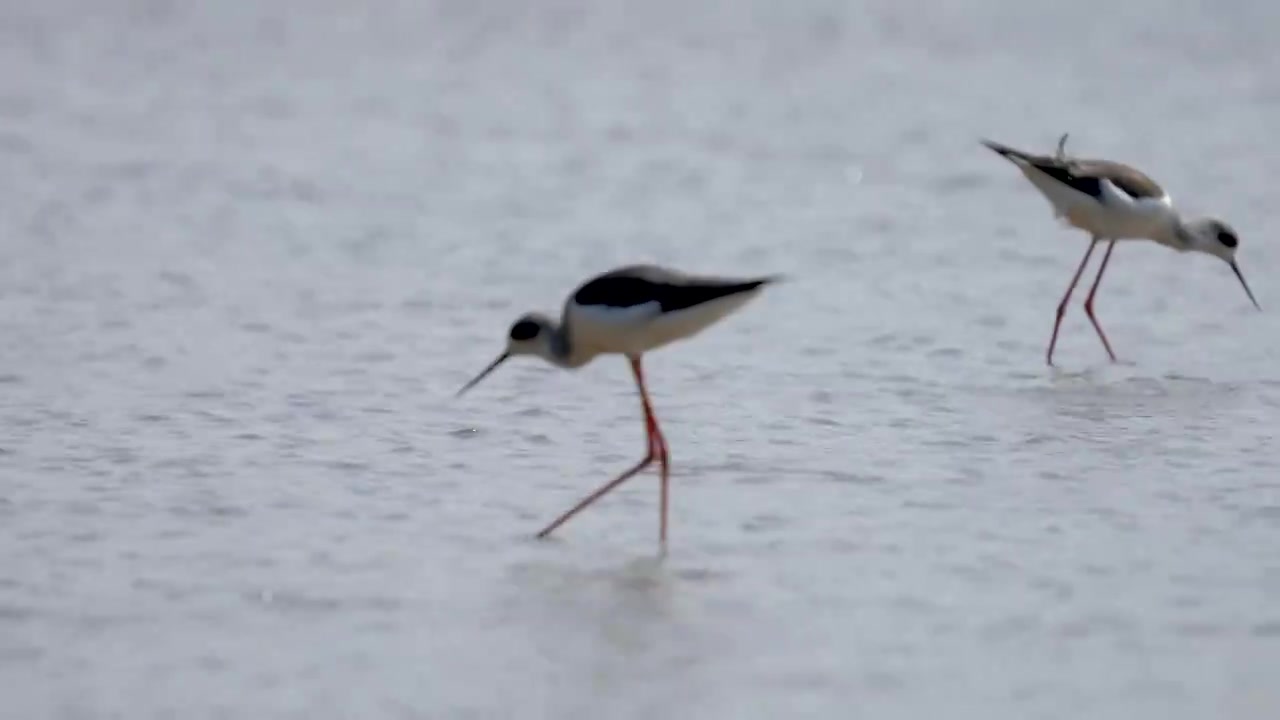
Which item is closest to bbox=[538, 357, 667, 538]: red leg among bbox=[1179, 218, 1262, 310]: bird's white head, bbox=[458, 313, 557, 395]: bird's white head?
bbox=[458, 313, 557, 395]: bird's white head

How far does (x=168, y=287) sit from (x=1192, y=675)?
225 inches

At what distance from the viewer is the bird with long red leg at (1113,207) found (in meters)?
9.52

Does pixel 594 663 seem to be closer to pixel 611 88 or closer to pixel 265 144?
pixel 265 144

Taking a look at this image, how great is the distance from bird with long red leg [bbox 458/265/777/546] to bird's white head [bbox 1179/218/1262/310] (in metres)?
3.76

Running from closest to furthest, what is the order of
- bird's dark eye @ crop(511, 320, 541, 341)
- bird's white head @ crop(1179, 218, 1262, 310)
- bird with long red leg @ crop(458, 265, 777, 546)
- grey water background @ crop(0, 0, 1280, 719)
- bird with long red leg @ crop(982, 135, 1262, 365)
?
grey water background @ crop(0, 0, 1280, 719), bird with long red leg @ crop(458, 265, 777, 546), bird's dark eye @ crop(511, 320, 541, 341), bird with long red leg @ crop(982, 135, 1262, 365), bird's white head @ crop(1179, 218, 1262, 310)

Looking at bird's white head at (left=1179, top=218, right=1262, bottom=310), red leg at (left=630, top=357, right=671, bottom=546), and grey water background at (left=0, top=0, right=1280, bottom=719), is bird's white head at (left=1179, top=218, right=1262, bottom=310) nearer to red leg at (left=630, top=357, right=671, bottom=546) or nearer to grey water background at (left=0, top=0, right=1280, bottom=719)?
grey water background at (left=0, top=0, right=1280, bottom=719)

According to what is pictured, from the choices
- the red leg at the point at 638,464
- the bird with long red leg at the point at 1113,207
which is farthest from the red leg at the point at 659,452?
the bird with long red leg at the point at 1113,207

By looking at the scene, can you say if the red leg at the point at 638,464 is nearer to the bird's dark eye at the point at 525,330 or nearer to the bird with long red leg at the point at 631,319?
the bird with long red leg at the point at 631,319

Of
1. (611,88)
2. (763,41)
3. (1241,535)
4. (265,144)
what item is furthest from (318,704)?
(763,41)

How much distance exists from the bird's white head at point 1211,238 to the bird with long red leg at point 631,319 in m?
3.76

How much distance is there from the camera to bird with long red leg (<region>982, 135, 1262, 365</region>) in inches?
375

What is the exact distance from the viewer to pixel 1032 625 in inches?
213

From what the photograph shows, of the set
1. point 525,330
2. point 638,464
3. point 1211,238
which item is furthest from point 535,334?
point 1211,238

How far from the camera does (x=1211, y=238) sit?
9.67 meters
